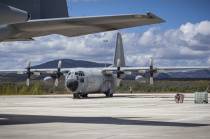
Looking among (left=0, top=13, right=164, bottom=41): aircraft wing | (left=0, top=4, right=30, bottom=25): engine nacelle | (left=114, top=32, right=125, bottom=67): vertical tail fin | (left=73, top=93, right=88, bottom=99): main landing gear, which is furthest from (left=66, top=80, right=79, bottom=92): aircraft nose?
(left=0, top=4, right=30, bottom=25): engine nacelle

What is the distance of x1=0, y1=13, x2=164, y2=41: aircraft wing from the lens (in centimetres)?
1473

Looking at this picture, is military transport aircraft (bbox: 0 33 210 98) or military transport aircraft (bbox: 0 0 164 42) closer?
military transport aircraft (bbox: 0 0 164 42)

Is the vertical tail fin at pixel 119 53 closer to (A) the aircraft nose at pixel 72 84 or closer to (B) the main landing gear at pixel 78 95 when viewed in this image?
(B) the main landing gear at pixel 78 95

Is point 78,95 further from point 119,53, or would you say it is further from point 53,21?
point 53,21

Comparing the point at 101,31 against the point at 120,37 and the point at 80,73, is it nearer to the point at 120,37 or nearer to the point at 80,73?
the point at 80,73

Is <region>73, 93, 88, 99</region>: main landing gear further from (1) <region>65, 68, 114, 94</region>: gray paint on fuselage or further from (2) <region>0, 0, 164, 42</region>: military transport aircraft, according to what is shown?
(2) <region>0, 0, 164, 42</region>: military transport aircraft

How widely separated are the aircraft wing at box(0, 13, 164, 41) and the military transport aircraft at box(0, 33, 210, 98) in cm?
3332

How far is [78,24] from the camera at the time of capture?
15.7 metres

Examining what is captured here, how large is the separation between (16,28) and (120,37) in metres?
49.9

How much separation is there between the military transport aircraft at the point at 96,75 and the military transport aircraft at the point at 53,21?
110ft

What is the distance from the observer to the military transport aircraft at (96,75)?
5109 centimetres

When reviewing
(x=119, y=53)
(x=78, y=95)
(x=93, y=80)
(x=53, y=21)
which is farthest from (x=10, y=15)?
(x=119, y=53)

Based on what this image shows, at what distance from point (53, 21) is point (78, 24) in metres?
0.86

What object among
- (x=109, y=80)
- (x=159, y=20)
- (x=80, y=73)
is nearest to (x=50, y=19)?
(x=159, y=20)
